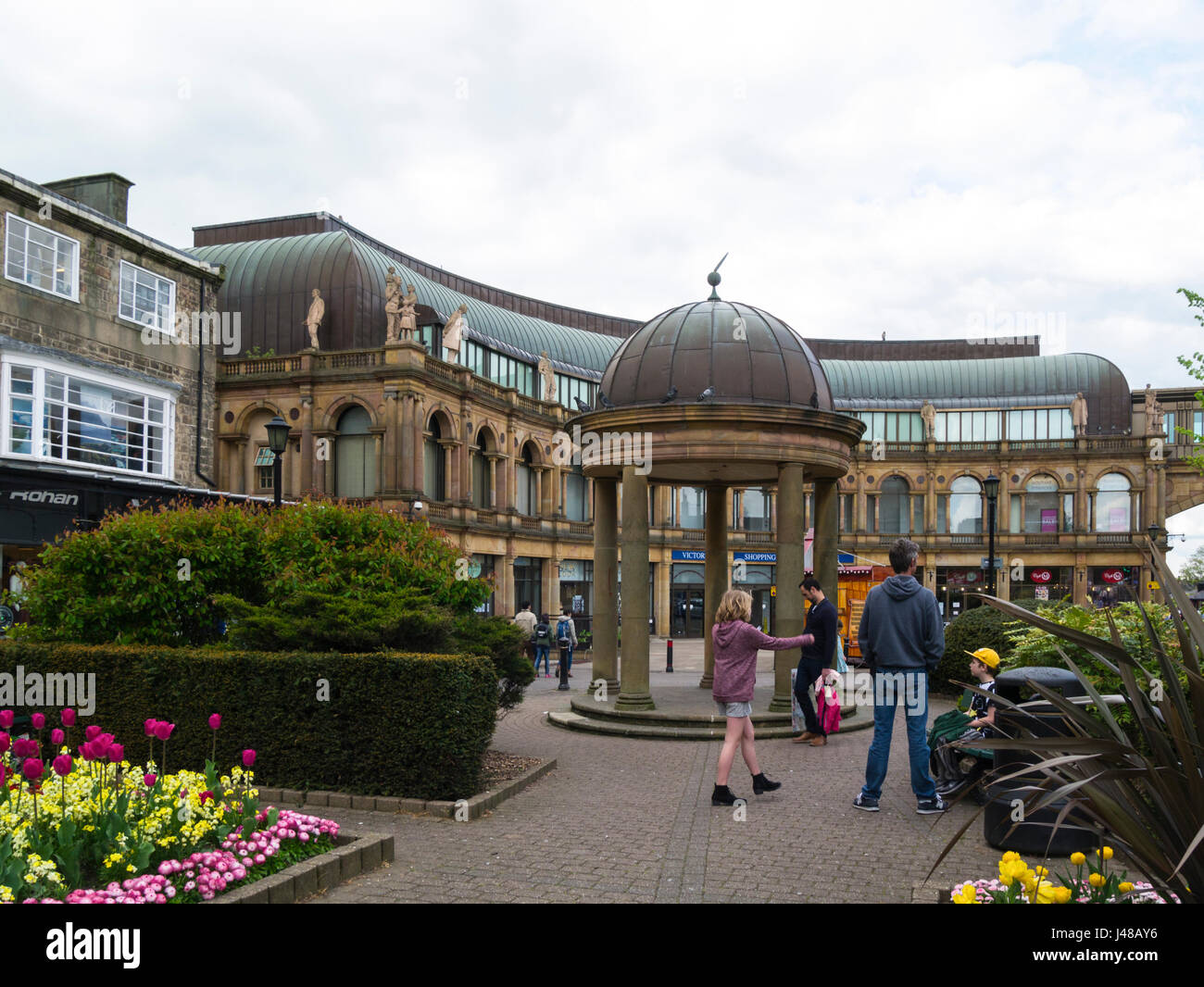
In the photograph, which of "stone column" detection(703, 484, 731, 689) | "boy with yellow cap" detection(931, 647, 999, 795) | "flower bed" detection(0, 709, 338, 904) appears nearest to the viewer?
"flower bed" detection(0, 709, 338, 904)

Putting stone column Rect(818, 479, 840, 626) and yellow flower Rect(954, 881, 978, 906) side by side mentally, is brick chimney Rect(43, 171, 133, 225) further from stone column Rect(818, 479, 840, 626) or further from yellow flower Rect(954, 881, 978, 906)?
yellow flower Rect(954, 881, 978, 906)

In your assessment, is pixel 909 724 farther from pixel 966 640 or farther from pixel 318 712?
pixel 966 640

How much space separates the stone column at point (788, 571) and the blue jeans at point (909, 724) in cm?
473

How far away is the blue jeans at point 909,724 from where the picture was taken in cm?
827

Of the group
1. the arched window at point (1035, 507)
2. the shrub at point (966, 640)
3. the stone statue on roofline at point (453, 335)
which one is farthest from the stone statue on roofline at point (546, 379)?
the shrub at point (966, 640)

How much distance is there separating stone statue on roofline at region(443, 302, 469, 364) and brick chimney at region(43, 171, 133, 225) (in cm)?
1467

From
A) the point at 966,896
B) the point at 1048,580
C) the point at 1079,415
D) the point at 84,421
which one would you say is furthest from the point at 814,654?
the point at 1079,415

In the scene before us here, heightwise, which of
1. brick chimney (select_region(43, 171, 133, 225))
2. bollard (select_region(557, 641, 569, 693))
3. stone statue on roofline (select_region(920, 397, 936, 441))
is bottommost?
bollard (select_region(557, 641, 569, 693))

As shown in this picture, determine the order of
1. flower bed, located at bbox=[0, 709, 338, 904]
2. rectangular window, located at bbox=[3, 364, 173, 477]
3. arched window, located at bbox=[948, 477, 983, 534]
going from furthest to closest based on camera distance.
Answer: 1. arched window, located at bbox=[948, 477, 983, 534]
2. rectangular window, located at bbox=[3, 364, 173, 477]
3. flower bed, located at bbox=[0, 709, 338, 904]

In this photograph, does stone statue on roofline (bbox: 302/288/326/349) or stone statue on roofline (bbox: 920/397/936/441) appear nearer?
stone statue on roofline (bbox: 302/288/326/349)

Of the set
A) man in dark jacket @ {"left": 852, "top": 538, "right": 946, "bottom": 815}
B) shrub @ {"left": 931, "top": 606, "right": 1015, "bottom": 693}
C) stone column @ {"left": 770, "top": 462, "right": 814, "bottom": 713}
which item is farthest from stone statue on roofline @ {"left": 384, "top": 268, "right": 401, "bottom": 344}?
man in dark jacket @ {"left": 852, "top": 538, "right": 946, "bottom": 815}

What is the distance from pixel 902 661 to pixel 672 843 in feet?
8.31

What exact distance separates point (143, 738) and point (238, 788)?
3.02 meters

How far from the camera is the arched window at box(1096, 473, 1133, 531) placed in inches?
2327
